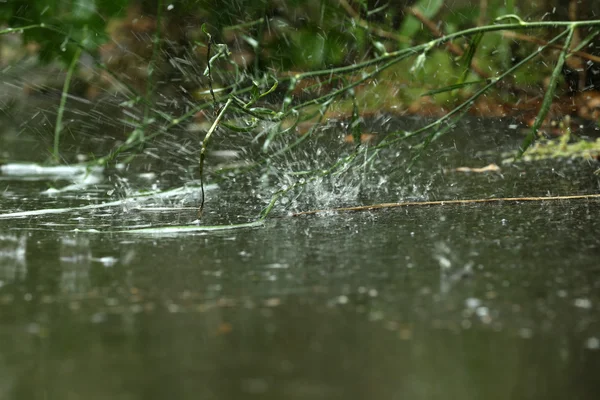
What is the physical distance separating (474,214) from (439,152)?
1284 millimetres

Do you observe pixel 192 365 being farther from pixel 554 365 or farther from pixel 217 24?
pixel 217 24

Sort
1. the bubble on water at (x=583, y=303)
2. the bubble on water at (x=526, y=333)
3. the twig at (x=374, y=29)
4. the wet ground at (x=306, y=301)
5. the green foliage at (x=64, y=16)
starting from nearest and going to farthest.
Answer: the wet ground at (x=306, y=301), the bubble on water at (x=526, y=333), the bubble on water at (x=583, y=303), the green foliage at (x=64, y=16), the twig at (x=374, y=29)

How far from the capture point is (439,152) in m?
3.65

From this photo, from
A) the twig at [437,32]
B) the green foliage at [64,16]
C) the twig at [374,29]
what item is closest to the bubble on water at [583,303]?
the green foliage at [64,16]

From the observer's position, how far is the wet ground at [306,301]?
1202 millimetres

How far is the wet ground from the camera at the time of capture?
120 centimetres

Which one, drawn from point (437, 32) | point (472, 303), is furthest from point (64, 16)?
point (472, 303)

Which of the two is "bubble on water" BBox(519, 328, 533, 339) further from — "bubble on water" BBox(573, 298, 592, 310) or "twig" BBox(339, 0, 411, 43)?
"twig" BBox(339, 0, 411, 43)

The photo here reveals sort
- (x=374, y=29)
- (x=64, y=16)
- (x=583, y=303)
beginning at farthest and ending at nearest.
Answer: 1. (x=374, y=29)
2. (x=64, y=16)
3. (x=583, y=303)

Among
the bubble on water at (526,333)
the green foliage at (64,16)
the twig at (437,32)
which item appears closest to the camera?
the bubble on water at (526,333)

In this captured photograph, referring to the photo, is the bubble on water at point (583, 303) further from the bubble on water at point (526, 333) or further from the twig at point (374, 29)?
the twig at point (374, 29)

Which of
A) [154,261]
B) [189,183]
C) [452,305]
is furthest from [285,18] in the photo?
[452,305]

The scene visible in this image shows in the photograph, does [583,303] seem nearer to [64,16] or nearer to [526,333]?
[526,333]

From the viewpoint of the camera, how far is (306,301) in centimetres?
156
